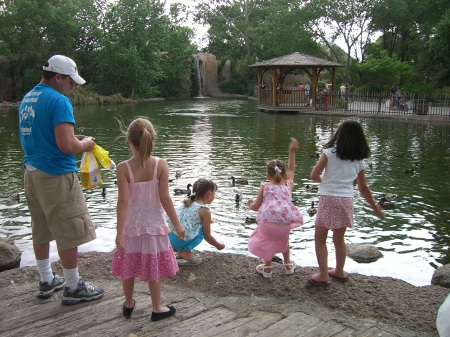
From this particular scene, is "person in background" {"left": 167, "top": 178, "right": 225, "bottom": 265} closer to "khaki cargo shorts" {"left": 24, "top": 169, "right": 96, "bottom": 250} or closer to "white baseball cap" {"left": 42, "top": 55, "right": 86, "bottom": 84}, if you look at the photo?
"khaki cargo shorts" {"left": 24, "top": 169, "right": 96, "bottom": 250}

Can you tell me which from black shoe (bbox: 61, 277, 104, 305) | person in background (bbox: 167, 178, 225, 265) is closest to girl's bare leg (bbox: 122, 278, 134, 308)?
black shoe (bbox: 61, 277, 104, 305)

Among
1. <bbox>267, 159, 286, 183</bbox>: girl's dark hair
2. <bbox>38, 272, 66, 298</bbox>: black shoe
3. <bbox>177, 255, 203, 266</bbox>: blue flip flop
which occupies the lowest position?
<bbox>177, 255, 203, 266</bbox>: blue flip flop

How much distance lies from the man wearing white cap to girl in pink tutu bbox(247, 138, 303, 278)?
5.12ft

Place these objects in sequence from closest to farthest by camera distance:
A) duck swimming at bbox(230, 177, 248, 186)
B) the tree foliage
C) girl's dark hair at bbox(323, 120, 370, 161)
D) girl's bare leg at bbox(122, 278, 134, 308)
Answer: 1. girl's bare leg at bbox(122, 278, 134, 308)
2. girl's dark hair at bbox(323, 120, 370, 161)
3. duck swimming at bbox(230, 177, 248, 186)
4. the tree foliage

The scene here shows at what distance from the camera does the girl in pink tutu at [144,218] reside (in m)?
3.42

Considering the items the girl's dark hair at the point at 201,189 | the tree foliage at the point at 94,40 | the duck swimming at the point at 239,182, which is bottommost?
the duck swimming at the point at 239,182

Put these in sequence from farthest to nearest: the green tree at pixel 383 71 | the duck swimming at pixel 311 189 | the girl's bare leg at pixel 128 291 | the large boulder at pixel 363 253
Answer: the green tree at pixel 383 71 → the duck swimming at pixel 311 189 → the large boulder at pixel 363 253 → the girl's bare leg at pixel 128 291

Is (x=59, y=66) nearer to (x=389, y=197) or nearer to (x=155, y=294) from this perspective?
(x=155, y=294)

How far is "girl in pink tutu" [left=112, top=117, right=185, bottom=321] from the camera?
342cm

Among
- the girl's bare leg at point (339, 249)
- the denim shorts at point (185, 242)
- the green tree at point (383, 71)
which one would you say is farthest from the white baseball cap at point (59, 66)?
the green tree at point (383, 71)

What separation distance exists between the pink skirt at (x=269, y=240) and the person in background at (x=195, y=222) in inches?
17.3

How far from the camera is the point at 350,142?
408cm

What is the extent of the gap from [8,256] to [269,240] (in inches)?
137

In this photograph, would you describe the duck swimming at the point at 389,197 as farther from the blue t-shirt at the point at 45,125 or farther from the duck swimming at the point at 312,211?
the blue t-shirt at the point at 45,125
